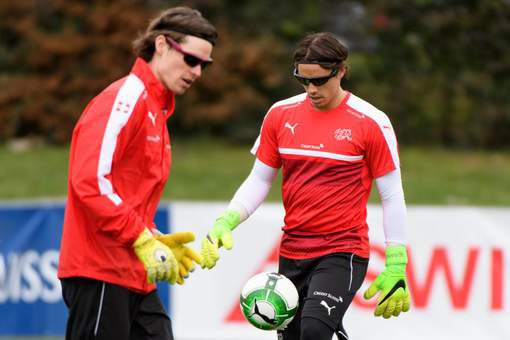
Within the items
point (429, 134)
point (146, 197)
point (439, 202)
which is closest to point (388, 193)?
point (146, 197)

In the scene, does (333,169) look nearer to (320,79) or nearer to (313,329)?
(320,79)

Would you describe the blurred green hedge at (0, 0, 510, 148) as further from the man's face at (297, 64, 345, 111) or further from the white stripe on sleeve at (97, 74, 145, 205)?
the white stripe on sleeve at (97, 74, 145, 205)

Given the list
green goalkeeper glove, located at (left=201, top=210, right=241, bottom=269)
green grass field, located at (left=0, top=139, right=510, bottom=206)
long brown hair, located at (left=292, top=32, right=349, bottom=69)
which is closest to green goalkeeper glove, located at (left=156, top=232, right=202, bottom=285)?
green goalkeeper glove, located at (left=201, top=210, right=241, bottom=269)

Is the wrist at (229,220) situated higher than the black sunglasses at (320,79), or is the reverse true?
the black sunglasses at (320,79)

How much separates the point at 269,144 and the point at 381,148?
0.65 metres

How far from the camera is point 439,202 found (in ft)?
44.9

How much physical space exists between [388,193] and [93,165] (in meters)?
1.73

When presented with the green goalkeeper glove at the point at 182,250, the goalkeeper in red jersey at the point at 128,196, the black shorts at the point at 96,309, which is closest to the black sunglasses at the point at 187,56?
the goalkeeper in red jersey at the point at 128,196

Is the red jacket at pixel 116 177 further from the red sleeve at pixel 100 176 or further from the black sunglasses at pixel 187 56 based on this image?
the black sunglasses at pixel 187 56

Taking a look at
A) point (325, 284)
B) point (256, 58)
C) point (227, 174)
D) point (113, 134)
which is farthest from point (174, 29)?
point (256, 58)

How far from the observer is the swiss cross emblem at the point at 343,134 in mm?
5289

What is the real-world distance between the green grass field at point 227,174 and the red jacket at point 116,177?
28.7 ft

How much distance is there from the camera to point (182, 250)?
5102mm

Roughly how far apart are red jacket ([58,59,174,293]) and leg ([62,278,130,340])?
0.16 feet
